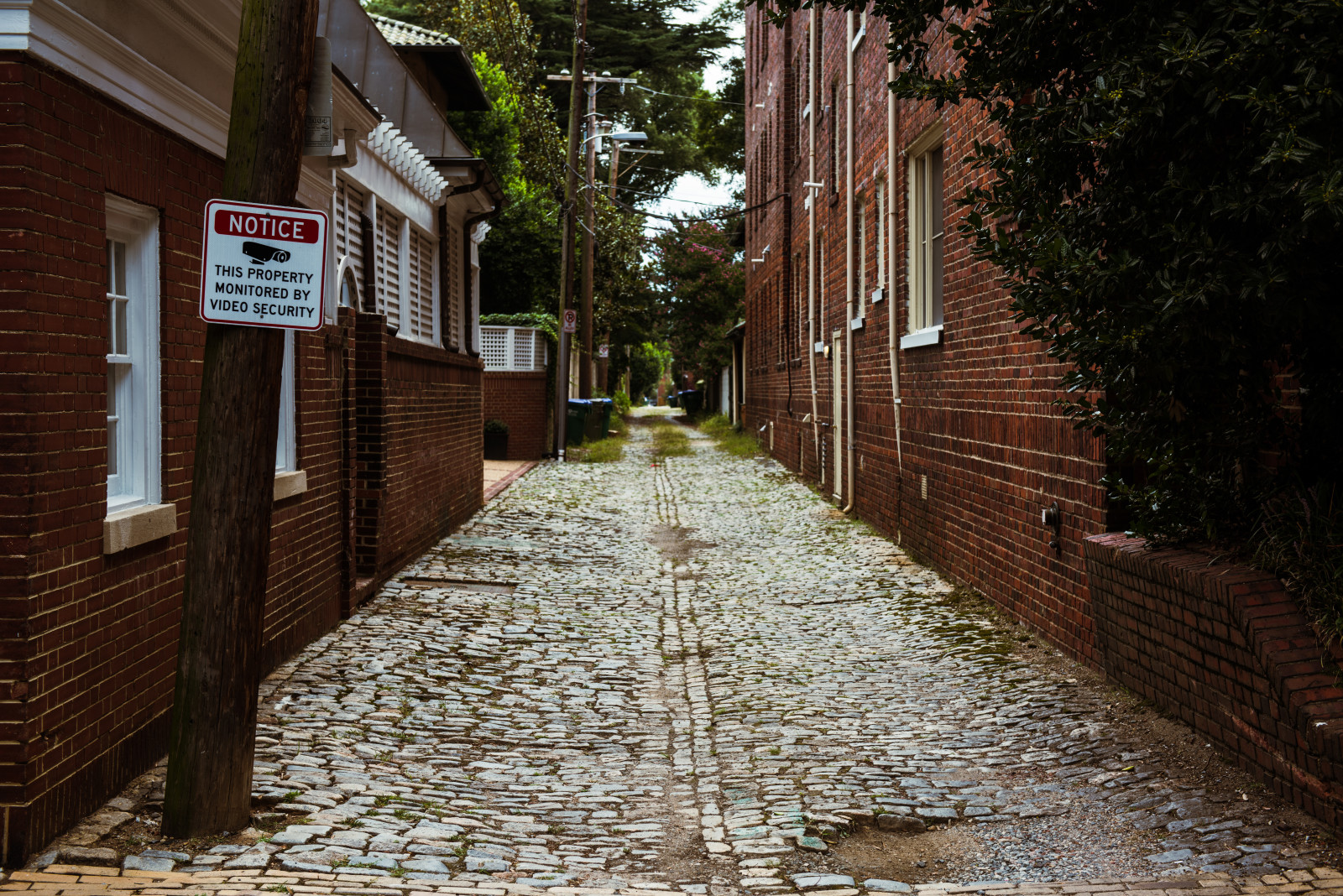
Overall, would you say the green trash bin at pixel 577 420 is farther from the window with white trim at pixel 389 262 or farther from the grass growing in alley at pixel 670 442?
the window with white trim at pixel 389 262

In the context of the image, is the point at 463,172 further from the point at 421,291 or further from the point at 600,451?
the point at 600,451

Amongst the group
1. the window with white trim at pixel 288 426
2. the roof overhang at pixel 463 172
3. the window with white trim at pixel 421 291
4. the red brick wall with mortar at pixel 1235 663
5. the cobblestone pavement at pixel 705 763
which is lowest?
the cobblestone pavement at pixel 705 763

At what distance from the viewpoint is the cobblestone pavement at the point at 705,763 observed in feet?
13.5

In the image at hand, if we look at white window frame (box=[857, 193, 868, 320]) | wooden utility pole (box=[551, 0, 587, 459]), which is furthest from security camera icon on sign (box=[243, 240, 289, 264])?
wooden utility pole (box=[551, 0, 587, 459])

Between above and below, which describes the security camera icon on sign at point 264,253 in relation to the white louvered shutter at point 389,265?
below

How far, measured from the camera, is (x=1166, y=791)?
15.3 ft

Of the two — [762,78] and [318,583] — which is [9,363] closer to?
[318,583]

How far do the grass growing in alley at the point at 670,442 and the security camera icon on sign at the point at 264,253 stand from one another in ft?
76.0

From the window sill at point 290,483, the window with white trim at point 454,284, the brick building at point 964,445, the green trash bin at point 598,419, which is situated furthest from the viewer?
the green trash bin at point 598,419

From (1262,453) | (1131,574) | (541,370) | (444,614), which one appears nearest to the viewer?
(1262,453)

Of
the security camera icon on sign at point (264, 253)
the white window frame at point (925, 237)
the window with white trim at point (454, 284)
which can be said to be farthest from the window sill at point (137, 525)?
the window with white trim at point (454, 284)

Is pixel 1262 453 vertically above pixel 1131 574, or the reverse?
pixel 1262 453

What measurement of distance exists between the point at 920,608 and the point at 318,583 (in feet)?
14.2

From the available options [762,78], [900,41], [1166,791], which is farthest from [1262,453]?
[762,78]
